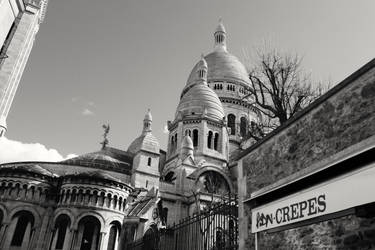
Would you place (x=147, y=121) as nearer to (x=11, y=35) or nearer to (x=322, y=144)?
(x=11, y=35)

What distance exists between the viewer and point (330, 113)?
16.8ft

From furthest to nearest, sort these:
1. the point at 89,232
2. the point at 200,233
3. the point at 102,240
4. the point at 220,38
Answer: the point at 220,38
the point at 89,232
the point at 102,240
the point at 200,233

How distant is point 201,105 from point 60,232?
2229cm

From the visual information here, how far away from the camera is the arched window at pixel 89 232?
794 inches

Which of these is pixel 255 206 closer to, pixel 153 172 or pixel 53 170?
pixel 153 172

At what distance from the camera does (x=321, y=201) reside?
187 inches

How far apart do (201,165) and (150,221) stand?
10.8 metres

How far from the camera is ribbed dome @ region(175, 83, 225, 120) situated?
37031mm

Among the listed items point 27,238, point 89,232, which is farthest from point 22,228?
point 89,232

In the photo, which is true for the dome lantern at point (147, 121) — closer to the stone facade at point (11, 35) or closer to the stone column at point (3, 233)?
the stone facade at point (11, 35)

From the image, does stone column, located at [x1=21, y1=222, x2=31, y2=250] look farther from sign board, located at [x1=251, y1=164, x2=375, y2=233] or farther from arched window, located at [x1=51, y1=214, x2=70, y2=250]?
sign board, located at [x1=251, y1=164, x2=375, y2=233]

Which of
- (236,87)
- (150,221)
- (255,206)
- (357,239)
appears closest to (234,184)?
(150,221)

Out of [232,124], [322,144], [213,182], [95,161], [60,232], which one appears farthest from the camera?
[232,124]

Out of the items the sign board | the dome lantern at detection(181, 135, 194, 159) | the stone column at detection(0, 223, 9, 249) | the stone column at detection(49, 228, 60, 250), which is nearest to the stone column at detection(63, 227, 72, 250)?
the stone column at detection(49, 228, 60, 250)
